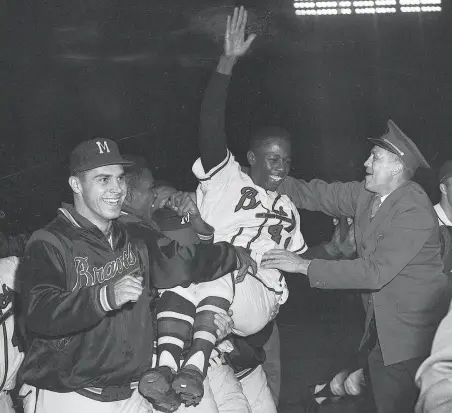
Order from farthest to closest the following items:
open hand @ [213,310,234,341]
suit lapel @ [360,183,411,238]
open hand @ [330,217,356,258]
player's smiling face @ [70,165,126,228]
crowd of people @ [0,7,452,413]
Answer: open hand @ [330,217,356,258]
suit lapel @ [360,183,411,238]
open hand @ [213,310,234,341]
player's smiling face @ [70,165,126,228]
crowd of people @ [0,7,452,413]

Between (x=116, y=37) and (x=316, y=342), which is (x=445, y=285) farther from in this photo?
(x=116, y=37)

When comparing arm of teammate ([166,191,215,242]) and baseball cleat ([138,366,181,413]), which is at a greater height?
arm of teammate ([166,191,215,242])

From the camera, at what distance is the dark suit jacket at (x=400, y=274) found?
3775 millimetres

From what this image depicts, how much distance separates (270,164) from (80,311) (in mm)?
1808

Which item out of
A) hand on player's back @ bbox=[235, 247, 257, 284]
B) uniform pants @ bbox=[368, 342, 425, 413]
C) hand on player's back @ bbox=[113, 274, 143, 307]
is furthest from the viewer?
uniform pants @ bbox=[368, 342, 425, 413]

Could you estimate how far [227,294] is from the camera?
3445 millimetres

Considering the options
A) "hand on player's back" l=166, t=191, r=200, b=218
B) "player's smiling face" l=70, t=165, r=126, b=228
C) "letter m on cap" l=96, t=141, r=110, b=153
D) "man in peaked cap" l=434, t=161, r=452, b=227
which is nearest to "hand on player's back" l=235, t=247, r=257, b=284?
"hand on player's back" l=166, t=191, r=200, b=218

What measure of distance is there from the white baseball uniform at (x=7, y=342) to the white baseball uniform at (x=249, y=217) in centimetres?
99

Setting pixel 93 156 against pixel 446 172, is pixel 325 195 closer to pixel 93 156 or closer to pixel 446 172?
pixel 446 172

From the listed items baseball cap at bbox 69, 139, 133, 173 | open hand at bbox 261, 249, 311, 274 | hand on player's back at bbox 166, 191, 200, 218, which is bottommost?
open hand at bbox 261, 249, 311, 274

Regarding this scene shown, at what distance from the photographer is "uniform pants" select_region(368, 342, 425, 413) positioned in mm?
3799

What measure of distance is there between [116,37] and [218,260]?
4.06 m

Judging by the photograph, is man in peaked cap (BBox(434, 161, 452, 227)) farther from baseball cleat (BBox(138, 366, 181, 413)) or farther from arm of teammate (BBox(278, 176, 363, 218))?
baseball cleat (BBox(138, 366, 181, 413))

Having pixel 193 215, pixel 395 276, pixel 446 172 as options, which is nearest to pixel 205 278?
pixel 193 215
